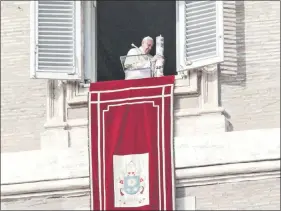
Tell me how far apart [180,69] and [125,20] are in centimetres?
127

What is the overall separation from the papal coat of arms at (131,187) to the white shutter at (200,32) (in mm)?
1315

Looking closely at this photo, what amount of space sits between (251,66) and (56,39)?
2185mm

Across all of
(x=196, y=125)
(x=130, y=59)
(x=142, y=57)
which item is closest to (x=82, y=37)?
(x=130, y=59)

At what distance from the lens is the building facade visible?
1889cm

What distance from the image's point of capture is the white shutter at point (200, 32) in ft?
63.2

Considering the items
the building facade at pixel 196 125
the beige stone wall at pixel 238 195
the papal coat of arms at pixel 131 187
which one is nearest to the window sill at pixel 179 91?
the building facade at pixel 196 125

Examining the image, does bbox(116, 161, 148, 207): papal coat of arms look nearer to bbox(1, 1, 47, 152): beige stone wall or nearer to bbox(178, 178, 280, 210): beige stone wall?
bbox(178, 178, 280, 210): beige stone wall

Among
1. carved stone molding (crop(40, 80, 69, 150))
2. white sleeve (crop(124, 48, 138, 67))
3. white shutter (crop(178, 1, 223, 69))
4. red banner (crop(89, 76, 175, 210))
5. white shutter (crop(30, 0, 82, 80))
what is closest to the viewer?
red banner (crop(89, 76, 175, 210))

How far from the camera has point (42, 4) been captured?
65.2 feet

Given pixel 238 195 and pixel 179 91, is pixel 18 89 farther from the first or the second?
pixel 238 195

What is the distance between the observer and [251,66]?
19.5 metres

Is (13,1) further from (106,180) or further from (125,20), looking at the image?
(106,180)

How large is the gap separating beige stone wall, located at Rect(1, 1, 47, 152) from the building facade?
0.04 feet

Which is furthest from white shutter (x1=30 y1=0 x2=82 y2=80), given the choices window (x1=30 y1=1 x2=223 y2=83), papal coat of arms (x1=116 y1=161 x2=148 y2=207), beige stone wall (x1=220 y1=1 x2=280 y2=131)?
beige stone wall (x1=220 y1=1 x2=280 y2=131)
